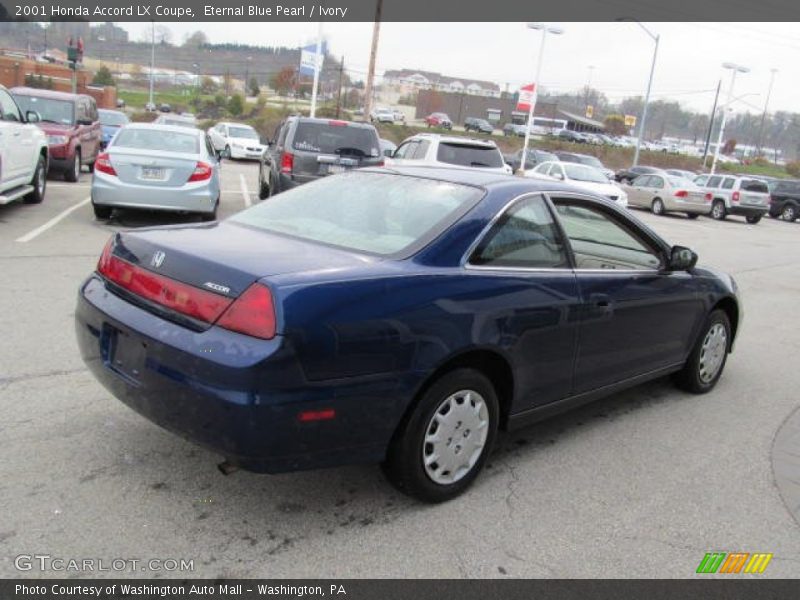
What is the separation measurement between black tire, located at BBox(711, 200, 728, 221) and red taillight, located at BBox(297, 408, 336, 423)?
1044 inches

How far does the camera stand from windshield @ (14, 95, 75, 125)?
15.1 m

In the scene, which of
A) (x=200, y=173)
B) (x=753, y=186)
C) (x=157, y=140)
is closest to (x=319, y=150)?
(x=200, y=173)

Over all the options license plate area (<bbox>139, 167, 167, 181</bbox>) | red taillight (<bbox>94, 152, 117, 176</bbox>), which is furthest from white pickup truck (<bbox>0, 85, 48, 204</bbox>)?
license plate area (<bbox>139, 167, 167, 181</bbox>)

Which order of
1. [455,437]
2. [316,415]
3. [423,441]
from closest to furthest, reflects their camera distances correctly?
1. [316,415]
2. [423,441]
3. [455,437]

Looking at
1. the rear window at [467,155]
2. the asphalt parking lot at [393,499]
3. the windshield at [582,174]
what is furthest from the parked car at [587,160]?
the asphalt parking lot at [393,499]

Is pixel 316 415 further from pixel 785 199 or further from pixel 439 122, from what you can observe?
pixel 439 122

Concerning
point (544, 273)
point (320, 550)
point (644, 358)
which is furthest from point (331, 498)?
point (644, 358)

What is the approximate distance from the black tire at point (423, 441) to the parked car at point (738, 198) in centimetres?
2551

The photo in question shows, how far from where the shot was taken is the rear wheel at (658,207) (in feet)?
81.7

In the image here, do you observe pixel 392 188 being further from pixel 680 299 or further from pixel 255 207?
pixel 680 299

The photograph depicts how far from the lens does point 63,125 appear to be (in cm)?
1491

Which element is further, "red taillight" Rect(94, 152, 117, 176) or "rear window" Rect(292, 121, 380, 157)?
"rear window" Rect(292, 121, 380, 157)

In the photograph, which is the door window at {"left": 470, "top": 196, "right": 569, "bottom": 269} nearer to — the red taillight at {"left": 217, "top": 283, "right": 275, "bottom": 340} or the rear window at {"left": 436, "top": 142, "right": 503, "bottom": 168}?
the red taillight at {"left": 217, "top": 283, "right": 275, "bottom": 340}

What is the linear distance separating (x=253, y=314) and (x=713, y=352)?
4003 mm
